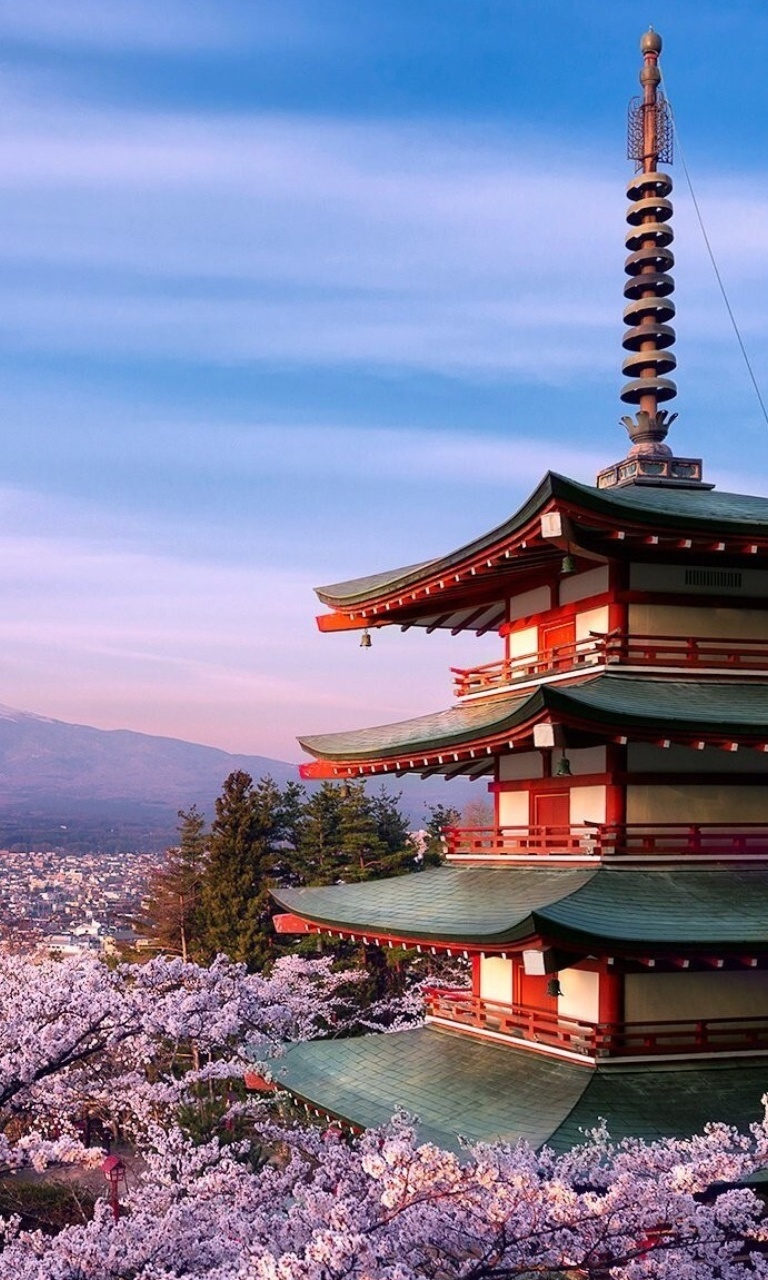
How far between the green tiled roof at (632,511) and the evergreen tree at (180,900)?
1226 inches

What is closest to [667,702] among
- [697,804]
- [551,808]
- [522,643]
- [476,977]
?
[697,804]

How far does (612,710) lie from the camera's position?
1337cm

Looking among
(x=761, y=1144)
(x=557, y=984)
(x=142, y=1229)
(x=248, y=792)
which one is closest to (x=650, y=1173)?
(x=761, y=1144)

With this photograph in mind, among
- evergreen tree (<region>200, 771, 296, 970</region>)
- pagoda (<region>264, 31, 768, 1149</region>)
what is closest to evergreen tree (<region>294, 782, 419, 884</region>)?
evergreen tree (<region>200, 771, 296, 970</region>)

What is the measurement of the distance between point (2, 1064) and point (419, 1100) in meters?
5.27

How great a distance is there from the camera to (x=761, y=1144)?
1019 centimetres

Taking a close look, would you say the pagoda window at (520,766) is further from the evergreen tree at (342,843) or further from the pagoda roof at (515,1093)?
the evergreen tree at (342,843)

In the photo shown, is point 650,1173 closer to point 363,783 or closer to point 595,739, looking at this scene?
point 595,739

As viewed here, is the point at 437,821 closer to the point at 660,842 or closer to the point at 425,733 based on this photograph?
the point at 425,733

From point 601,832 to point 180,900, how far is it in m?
35.6

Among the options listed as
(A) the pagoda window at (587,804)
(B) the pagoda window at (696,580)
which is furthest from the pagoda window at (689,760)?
(B) the pagoda window at (696,580)

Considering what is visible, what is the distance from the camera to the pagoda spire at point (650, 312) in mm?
18141

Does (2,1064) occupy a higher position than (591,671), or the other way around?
(591,671)

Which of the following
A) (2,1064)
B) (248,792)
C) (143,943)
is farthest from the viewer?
(143,943)
